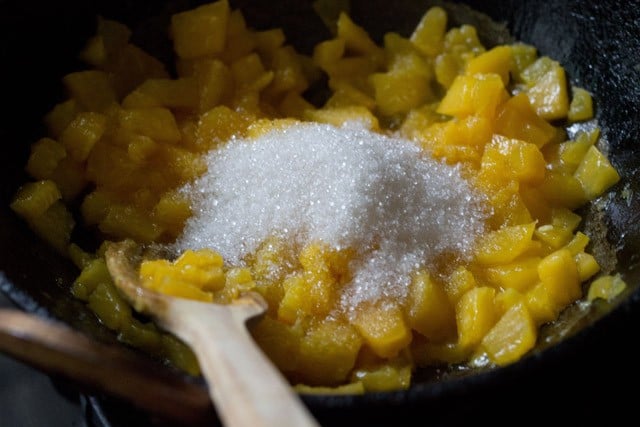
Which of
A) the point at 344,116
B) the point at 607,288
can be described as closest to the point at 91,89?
the point at 344,116

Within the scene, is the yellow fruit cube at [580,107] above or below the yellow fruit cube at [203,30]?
below

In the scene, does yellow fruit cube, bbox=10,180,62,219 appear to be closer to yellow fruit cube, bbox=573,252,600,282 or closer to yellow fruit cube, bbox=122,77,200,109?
yellow fruit cube, bbox=122,77,200,109

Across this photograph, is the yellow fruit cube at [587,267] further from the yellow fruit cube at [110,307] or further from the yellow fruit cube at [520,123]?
the yellow fruit cube at [110,307]

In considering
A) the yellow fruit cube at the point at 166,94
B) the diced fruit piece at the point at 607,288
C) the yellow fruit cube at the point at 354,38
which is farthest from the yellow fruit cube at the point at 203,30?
the diced fruit piece at the point at 607,288

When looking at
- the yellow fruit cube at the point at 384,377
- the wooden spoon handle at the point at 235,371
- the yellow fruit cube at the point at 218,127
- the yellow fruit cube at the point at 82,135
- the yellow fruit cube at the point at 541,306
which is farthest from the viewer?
the yellow fruit cube at the point at 218,127

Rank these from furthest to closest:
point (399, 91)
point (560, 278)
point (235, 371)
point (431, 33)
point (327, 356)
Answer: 1. point (431, 33)
2. point (399, 91)
3. point (560, 278)
4. point (327, 356)
5. point (235, 371)

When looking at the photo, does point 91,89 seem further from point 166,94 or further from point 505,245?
point 505,245

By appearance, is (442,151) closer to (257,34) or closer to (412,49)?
(412,49)

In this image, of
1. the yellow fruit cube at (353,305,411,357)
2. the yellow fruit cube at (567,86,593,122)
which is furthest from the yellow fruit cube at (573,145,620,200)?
the yellow fruit cube at (353,305,411,357)
